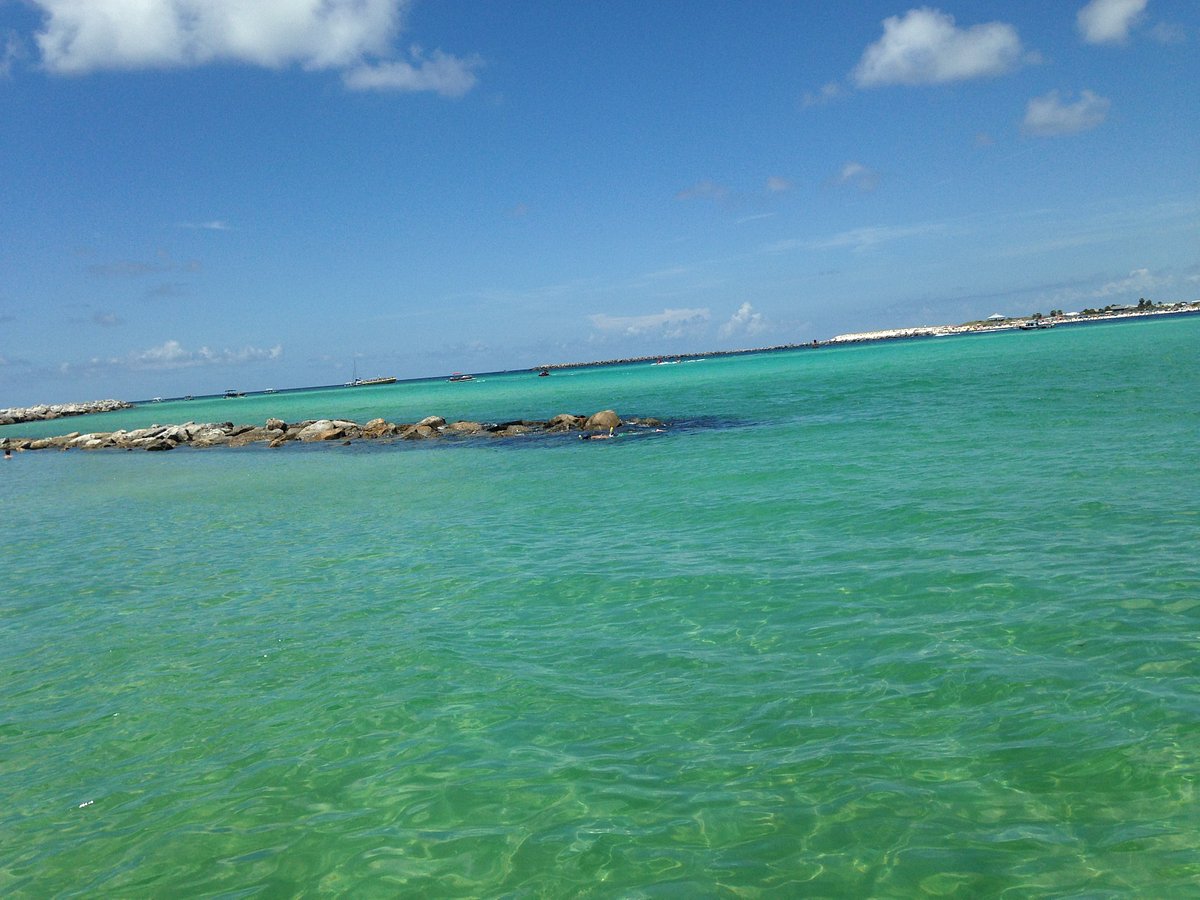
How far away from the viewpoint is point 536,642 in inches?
352

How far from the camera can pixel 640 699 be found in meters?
7.26

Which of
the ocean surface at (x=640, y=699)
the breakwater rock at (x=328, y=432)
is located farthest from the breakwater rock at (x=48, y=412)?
the ocean surface at (x=640, y=699)

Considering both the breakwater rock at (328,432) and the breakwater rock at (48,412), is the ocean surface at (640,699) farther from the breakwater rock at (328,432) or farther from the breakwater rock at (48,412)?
the breakwater rock at (48,412)

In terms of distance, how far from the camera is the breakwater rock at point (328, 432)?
37.3 meters

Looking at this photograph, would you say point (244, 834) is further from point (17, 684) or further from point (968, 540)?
point (968, 540)

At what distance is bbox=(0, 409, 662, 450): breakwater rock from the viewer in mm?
37344

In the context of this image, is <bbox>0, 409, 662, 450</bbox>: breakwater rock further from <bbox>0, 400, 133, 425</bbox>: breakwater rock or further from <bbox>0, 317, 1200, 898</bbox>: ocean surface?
<bbox>0, 400, 133, 425</bbox>: breakwater rock

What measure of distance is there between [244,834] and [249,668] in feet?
11.7

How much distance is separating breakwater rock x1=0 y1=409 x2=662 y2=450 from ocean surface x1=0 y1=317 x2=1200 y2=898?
2026cm

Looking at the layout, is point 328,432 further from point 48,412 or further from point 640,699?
point 48,412

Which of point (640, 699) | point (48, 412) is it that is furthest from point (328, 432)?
point (48, 412)

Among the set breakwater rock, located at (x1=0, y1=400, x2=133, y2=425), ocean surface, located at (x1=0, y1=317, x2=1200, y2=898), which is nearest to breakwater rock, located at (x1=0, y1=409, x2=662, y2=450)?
ocean surface, located at (x1=0, y1=317, x2=1200, y2=898)

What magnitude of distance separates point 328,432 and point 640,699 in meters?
40.5

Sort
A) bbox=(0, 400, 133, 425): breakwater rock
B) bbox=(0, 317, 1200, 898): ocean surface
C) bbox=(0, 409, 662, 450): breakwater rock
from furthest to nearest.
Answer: bbox=(0, 400, 133, 425): breakwater rock
bbox=(0, 409, 662, 450): breakwater rock
bbox=(0, 317, 1200, 898): ocean surface
